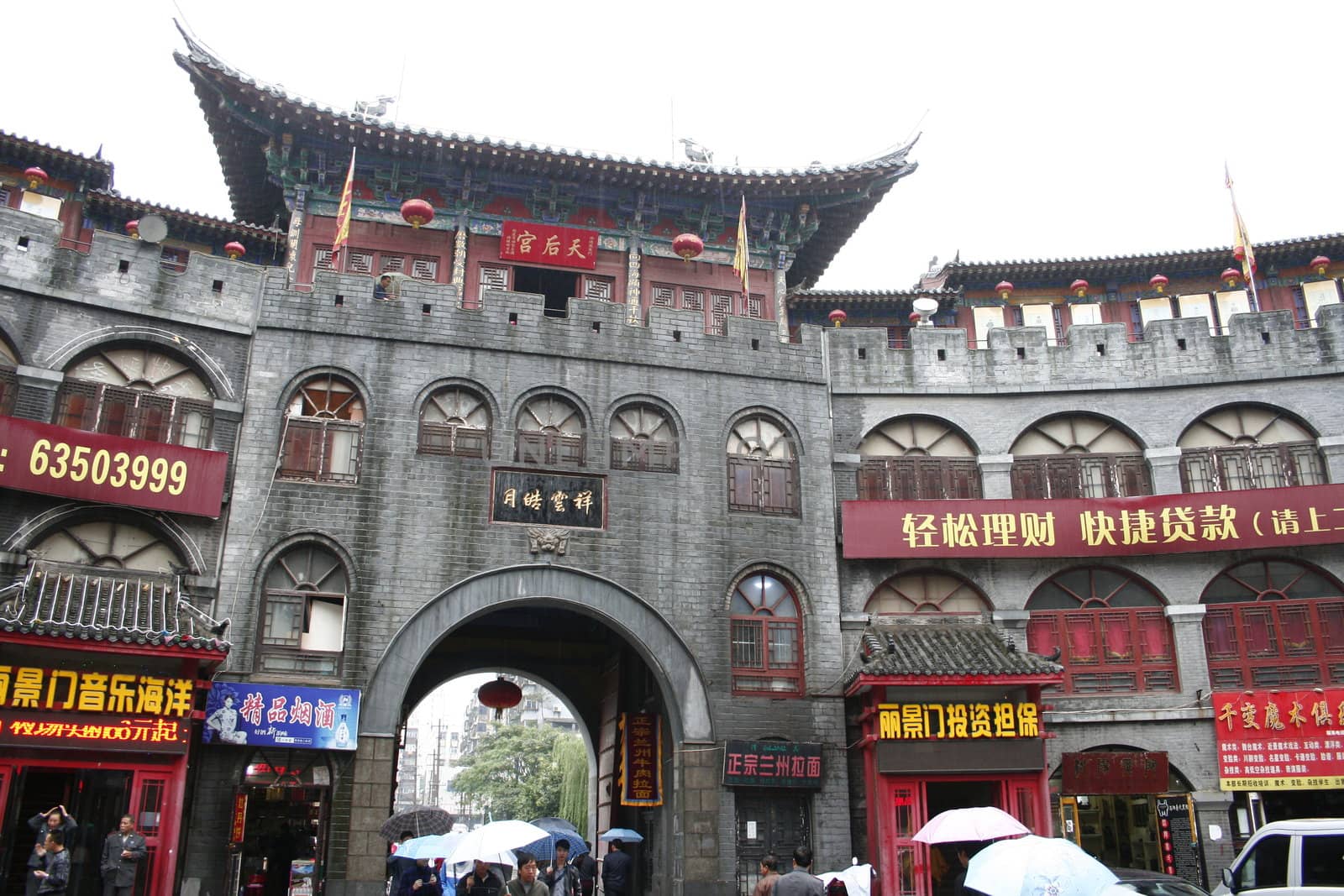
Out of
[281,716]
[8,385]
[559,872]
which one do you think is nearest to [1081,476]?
[559,872]

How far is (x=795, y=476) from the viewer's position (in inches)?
734

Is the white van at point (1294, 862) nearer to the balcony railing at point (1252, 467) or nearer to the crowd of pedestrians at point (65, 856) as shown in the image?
the balcony railing at point (1252, 467)

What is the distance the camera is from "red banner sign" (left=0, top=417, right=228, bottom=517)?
48.6 ft

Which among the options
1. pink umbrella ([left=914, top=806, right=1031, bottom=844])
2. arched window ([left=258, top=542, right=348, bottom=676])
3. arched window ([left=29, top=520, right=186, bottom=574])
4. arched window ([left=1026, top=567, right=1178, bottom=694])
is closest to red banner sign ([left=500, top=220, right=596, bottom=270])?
arched window ([left=258, top=542, right=348, bottom=676])

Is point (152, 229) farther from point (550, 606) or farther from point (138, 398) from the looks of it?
point (550, 606)

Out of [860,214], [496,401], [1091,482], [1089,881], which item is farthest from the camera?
[860,214]

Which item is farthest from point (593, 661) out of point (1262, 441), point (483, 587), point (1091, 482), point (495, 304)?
point (1262, 441)

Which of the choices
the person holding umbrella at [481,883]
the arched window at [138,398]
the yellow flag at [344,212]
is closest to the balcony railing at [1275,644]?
the person holding umbrella at [481,883]

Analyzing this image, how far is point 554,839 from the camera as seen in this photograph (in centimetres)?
1997

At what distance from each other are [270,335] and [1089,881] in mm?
13188

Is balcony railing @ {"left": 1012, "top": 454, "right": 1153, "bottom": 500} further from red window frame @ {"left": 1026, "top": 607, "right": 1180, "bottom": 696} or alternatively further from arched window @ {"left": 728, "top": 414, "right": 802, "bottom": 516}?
arched window @ {"left": 728, "top": 414, "right": 802, "bottom": 516}

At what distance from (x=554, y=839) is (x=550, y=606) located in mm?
5193

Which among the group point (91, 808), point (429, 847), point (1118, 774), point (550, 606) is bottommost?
point (429, 847)

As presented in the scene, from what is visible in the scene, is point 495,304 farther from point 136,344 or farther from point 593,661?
point 593,661
